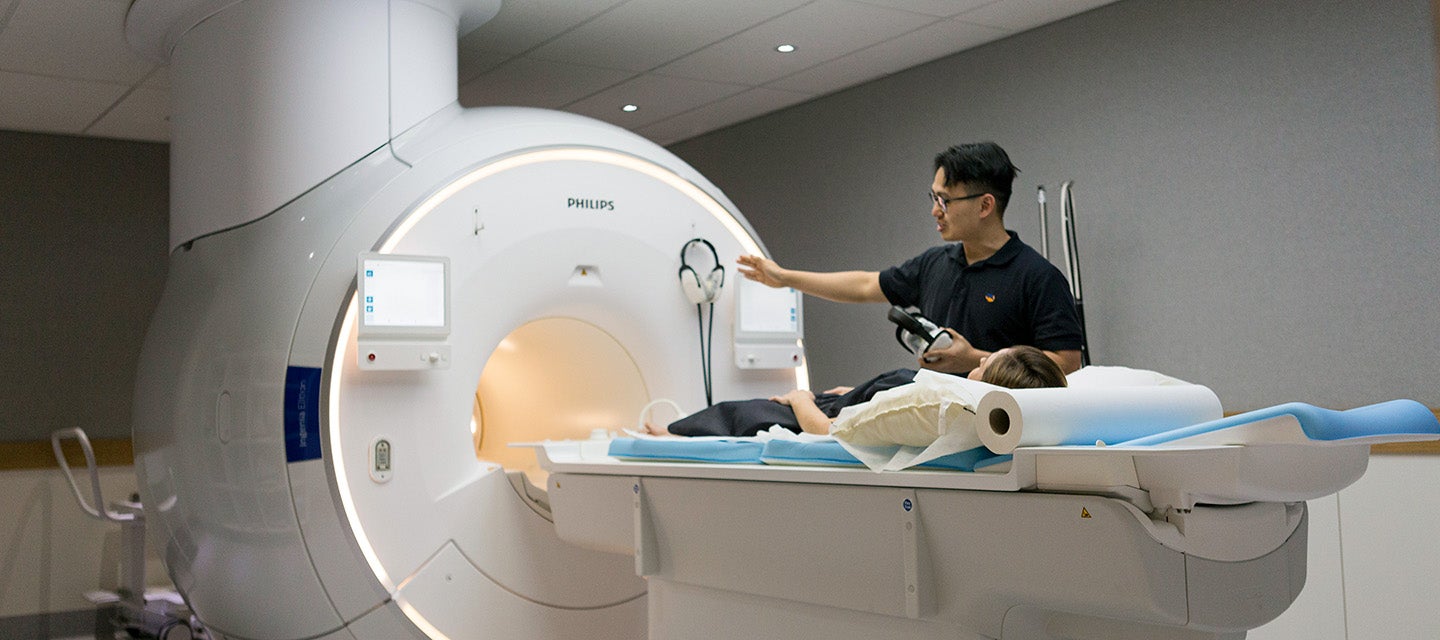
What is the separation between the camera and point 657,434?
278 cm

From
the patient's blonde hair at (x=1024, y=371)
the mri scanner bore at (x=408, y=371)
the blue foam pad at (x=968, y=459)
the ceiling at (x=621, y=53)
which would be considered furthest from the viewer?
the ceiling at (x=621, y=53)

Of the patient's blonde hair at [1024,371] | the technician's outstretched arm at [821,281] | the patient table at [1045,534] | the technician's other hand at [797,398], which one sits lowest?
the patient table at [1045,534]

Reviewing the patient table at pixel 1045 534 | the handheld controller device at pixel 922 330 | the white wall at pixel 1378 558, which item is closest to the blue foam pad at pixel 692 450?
the patient table at pixel 1045 534

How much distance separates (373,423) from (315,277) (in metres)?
0.35

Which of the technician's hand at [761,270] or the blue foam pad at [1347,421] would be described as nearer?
the blue foam pad at [1347,421]

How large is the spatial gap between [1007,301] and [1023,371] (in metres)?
0.80

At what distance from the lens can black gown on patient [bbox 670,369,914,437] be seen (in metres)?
2.53

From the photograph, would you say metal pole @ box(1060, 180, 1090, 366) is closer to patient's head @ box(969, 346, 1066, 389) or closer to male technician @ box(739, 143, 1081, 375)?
male technician @ box(739, 143, 1081, 375)

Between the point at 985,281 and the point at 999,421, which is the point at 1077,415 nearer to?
the point at 999,421

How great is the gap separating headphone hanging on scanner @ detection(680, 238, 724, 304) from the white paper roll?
152 cm

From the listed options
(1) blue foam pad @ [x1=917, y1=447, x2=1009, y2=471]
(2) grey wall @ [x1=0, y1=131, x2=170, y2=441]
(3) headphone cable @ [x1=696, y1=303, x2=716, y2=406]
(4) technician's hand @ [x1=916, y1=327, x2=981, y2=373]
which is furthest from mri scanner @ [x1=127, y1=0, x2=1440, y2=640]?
(2) grey wall @ [x1=0, y1=131, x2=170, y2=441]

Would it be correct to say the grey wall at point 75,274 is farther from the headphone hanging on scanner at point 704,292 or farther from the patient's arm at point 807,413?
the patient's arm at point 807,413

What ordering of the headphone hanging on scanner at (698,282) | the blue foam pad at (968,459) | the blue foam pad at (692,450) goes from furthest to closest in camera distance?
the headphone hanging on scanner at (698,282)
the blue foam pad at (692,450)
the blue foam pad at (968,459)

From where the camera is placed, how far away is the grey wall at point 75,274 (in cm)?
447
